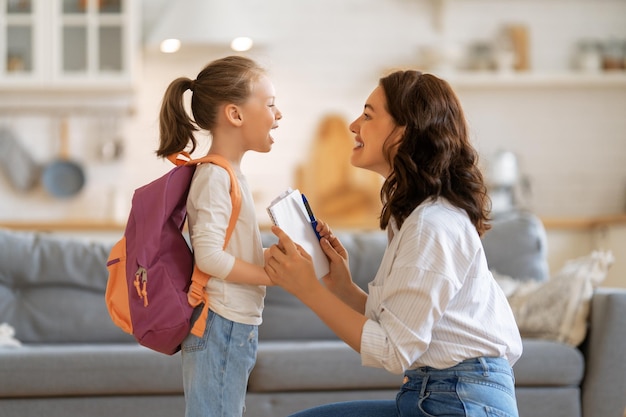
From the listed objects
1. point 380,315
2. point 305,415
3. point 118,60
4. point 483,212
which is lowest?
point 305,415

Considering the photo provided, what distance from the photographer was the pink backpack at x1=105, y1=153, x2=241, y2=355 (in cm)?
164

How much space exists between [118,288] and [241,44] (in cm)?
346

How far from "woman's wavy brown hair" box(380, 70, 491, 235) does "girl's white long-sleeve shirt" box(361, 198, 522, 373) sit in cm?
4

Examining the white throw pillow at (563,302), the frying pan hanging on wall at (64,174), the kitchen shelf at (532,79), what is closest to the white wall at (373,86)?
the frying pan hanging on wall at (64,174)

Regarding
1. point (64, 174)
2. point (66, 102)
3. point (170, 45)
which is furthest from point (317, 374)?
point (66, 102)

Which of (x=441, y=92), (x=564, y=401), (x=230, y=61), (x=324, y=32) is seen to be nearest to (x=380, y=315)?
(x=441, y=92)

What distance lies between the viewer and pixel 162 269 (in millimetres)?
1646

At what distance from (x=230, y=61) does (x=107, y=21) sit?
3379 millimetres

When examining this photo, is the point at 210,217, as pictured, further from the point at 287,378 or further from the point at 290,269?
the point at 287,378

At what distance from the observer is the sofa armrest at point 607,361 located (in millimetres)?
2811

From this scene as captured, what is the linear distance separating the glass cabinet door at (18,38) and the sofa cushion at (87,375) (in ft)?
8.44

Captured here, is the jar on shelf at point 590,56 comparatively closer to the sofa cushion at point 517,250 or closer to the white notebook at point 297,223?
the sofa cushion at point 517,250

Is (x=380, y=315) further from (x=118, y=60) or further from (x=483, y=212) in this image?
(x=118, y=60)

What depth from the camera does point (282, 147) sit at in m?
5.29
